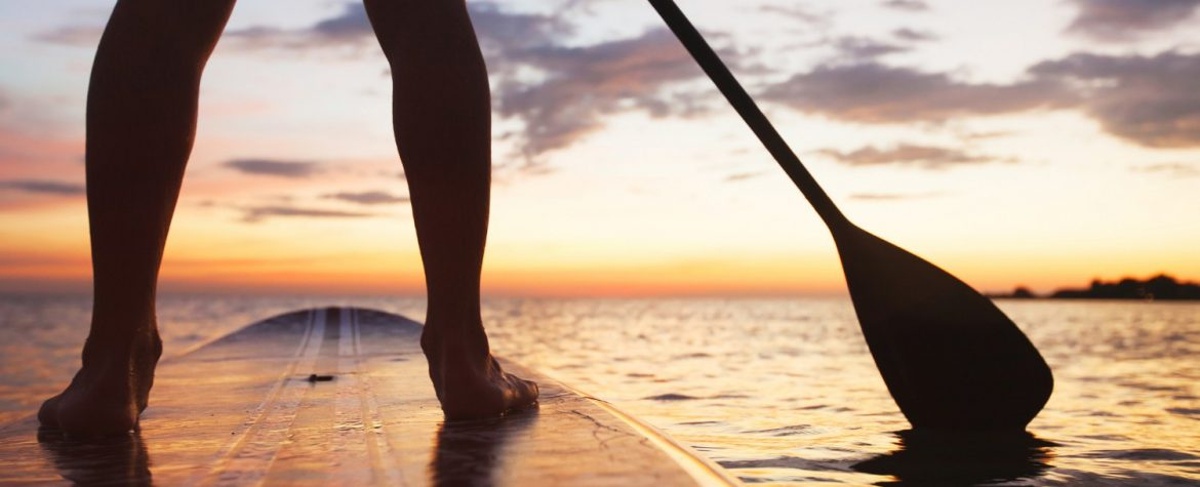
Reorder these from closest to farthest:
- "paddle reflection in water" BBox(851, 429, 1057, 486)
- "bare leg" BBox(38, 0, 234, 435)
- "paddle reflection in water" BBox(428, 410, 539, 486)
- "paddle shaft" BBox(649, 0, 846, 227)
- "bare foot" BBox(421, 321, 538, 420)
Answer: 1. "paddle reflection in water" BBox(428, 410, 539, 486)
2. "bare leg" BBox(38, 0, 234, 435)
3. "bare foot" BBox(421, 321, 538, 420)
4. "paddle reflection in water" BBox(851, 429, 1057, 486)
5. "paddle shaft" BBox(649, 0, 846, 227)

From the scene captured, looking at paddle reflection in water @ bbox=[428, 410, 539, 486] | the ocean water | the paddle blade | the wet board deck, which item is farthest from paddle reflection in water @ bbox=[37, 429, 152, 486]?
the paddle blade

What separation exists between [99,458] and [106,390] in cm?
29

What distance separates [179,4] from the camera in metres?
1.69

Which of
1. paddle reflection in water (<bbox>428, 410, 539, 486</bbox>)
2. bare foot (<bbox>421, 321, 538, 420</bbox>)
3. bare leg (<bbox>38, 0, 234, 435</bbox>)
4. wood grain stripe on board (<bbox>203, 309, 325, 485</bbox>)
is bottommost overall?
wood grain stripe on board (<bbox>203, 309, 325, 485</bbox>)

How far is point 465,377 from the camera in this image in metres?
1.73

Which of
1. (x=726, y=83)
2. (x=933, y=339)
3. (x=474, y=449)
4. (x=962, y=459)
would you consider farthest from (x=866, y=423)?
(x=474, y=449)

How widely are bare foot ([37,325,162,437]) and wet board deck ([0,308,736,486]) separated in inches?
1.4

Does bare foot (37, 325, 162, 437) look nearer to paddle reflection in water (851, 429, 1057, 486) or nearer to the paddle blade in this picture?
paddle reflection in water (851, 429, 1057, 486)

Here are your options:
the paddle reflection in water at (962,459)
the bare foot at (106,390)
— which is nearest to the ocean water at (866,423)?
the paddle reflection in water at (962,459)

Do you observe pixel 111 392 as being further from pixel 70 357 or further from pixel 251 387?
pixel 70 357

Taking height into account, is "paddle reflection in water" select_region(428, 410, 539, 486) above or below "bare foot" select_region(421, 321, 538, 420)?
below

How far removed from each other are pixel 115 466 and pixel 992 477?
1.69m

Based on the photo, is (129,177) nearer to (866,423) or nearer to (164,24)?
(164,24)

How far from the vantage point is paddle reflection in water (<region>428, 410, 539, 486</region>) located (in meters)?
1.14
